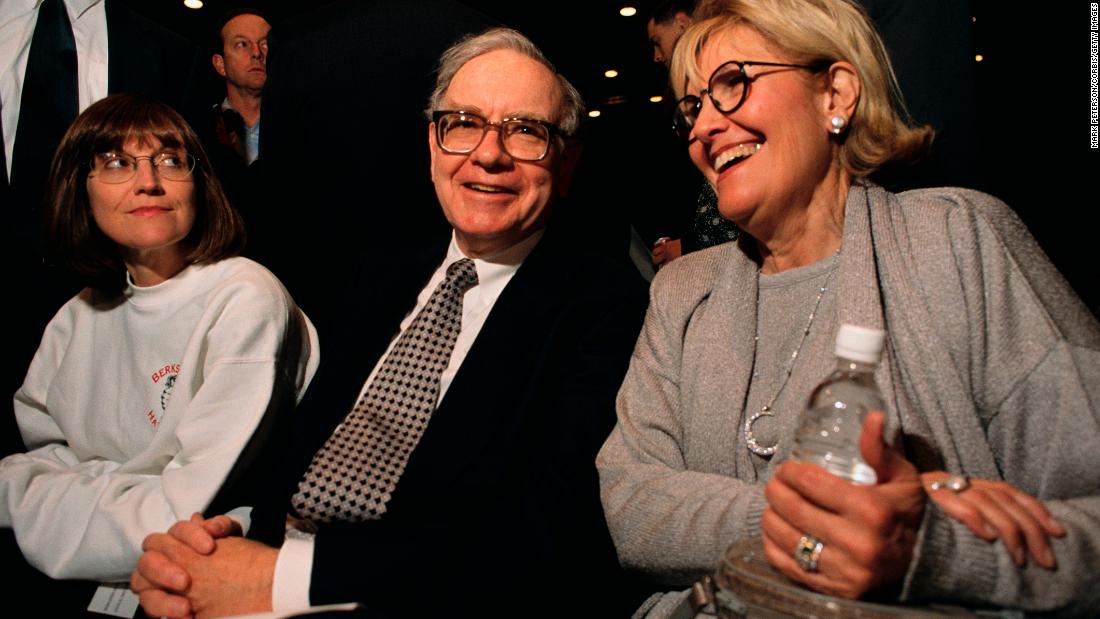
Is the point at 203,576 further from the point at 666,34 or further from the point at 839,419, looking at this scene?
the point at 666,34

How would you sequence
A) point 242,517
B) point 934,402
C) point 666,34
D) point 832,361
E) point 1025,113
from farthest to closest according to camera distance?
point 666,34 < point 1025,113 < point 242,517 < point 832,361 < point 934,402

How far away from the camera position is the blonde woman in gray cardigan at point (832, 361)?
0.96 m

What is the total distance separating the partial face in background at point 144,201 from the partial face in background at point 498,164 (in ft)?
2.42

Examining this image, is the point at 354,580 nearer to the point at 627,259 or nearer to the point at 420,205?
the point at 420,205

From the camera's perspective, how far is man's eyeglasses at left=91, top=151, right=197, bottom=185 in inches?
75.2

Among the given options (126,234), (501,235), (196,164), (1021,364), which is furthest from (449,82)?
(1021,364)

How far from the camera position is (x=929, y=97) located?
1658 millimetres

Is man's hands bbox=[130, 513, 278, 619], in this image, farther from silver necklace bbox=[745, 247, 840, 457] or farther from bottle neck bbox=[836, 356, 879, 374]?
bottle neck bbox=[836, 356, 879, 374]

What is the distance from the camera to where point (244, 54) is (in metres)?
3.67

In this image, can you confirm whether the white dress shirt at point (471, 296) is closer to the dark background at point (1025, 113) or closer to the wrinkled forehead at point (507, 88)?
the wrinkled forehead at point (507, 88)

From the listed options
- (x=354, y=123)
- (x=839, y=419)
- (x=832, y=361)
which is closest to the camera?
(x=839, y=419)

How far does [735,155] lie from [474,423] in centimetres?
73

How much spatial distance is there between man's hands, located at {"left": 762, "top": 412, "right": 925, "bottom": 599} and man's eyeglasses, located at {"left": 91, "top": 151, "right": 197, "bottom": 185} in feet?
5.65

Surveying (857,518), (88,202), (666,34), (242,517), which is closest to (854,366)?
(857,518)
